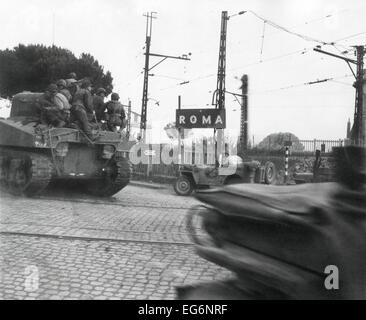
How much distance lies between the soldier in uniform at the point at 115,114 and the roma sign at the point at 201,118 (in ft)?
11.0

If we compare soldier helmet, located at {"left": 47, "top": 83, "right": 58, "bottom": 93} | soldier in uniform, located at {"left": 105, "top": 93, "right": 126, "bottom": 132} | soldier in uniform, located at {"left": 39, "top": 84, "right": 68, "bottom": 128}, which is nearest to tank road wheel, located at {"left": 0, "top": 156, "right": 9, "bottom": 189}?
soldier in uniform, located at {"left": 39, "top": 84, "right": 68, "bottom": 128}

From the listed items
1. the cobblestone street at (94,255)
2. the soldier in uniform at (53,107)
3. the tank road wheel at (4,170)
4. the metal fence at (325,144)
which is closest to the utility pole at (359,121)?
the metal fence at (325,144)

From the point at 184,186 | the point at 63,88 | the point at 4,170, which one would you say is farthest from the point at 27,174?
the point at 184,186

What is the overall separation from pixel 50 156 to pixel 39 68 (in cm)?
199

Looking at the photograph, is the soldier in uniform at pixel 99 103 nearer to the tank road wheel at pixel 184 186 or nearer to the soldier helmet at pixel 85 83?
the soldier helmet at pixel 85 83

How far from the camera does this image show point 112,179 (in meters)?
11.9

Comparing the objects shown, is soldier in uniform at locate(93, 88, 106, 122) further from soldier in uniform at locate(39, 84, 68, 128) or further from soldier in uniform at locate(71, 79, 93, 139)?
soldier in uniform at locate(39, 84, 68, 128)

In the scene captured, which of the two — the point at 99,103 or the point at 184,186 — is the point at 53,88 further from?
the point at 184,186

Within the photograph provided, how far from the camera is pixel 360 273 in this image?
2.07m

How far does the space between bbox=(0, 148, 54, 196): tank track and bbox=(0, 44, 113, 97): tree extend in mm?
1462

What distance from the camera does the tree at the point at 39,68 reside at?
7030 millimetres

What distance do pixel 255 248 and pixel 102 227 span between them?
5.01 metres

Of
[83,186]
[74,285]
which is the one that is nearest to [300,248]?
[74,285]
